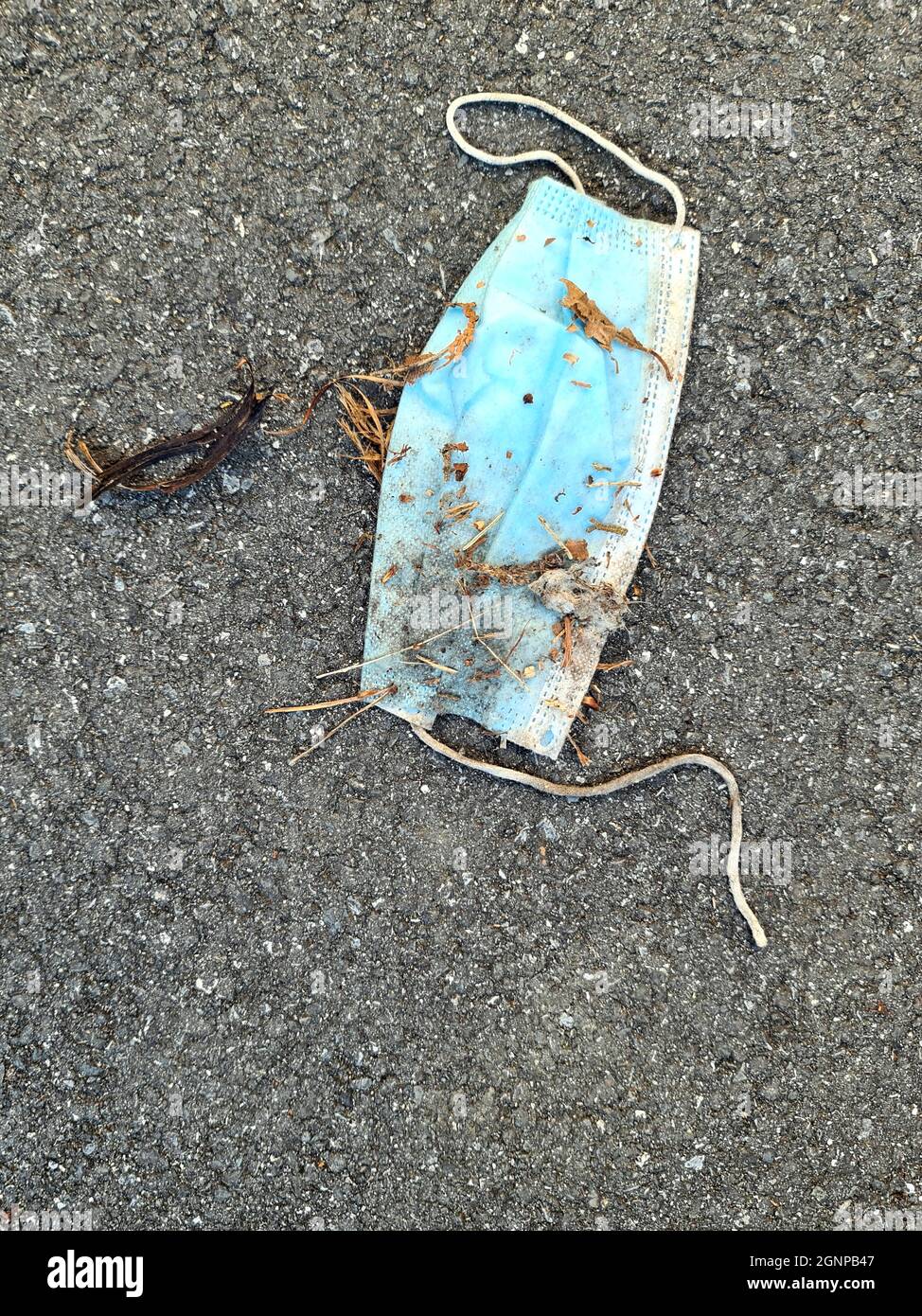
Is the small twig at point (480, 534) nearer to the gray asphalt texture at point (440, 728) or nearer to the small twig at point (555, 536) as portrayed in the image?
the small twig at point (555, 536)

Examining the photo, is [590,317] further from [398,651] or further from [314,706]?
[314,706]

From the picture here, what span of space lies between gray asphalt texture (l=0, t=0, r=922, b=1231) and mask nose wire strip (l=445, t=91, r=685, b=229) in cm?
3

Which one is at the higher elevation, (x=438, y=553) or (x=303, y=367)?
(x=303, y=367)

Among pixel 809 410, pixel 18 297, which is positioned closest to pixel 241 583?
pixel 18 297

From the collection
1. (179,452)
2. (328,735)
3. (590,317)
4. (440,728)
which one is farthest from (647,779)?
(179,452)

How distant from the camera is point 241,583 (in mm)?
1513

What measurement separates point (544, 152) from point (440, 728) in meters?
1.26

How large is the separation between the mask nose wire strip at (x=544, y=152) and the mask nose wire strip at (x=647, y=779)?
3.83ft

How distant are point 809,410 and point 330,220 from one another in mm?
1127

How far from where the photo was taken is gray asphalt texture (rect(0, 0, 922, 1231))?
1.45 m

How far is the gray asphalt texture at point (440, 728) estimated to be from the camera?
4.75 feet

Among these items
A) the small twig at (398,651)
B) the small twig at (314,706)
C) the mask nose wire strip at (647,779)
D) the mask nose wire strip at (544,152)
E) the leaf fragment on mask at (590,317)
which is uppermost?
the mask nose wire strip at (544,152)

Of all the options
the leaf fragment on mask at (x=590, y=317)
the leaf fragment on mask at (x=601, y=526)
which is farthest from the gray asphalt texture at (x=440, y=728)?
the leaf fragment on mask at (x=590, y=317)
